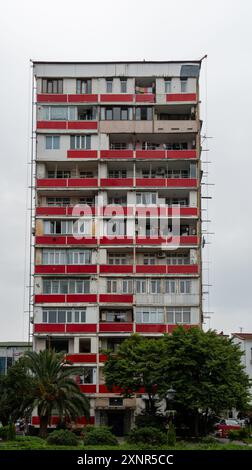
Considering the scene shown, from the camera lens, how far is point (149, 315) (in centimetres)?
7512

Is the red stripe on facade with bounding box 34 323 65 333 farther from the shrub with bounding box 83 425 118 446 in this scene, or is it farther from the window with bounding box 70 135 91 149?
the shrub with bounding box 83 425 118 446

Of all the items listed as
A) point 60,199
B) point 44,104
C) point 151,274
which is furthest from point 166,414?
point 44,104

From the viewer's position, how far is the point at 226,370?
62.3m

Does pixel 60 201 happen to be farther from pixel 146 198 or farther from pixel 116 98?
pixel 116 98

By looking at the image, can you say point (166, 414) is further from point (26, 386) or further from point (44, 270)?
point (44, 270)

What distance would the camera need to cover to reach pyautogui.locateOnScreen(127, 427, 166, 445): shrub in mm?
49219

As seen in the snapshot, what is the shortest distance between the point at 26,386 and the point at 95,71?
31.4 metres

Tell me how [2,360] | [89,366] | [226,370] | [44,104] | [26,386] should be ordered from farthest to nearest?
[2,360] → [44,104] → [89,366] → [26,386] → [226,370]

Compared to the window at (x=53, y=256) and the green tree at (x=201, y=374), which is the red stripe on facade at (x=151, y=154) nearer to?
the window at (x=53, y=256)

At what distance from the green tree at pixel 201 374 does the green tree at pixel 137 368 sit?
126 cm

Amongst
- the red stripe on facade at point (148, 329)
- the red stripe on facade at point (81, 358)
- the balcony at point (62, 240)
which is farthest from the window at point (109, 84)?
the red stripe on facade at point (81, 358)

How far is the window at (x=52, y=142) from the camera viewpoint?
78.3 meters

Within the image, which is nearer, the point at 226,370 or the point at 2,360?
the point at 226,370

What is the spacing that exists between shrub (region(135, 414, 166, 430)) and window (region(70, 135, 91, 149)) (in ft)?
88.2
